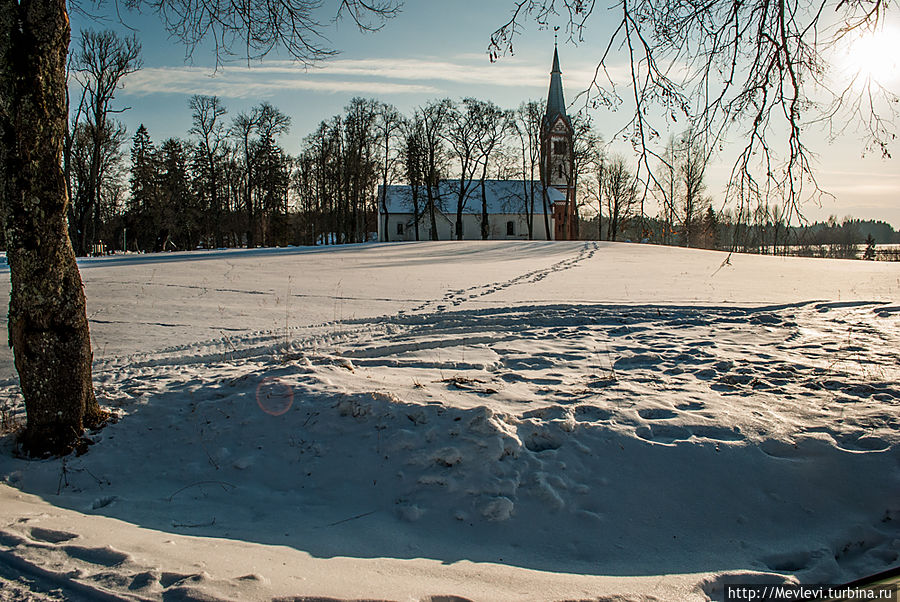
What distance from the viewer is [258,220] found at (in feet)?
157

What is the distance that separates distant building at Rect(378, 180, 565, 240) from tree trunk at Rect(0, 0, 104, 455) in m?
47.8

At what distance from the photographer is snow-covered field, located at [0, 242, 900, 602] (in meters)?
2.93

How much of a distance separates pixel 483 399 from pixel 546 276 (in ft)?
41.1

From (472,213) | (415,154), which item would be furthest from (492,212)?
(415,154)

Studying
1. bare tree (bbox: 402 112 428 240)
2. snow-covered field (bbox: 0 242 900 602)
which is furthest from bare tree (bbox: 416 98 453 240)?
snow-covered field (bbox: 0 242 900 602)

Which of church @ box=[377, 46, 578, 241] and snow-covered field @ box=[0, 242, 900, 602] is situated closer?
snow-covered field @ box=[0, 242, 900, 602]

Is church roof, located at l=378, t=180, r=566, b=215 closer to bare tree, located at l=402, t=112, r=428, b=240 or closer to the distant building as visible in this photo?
the distant building

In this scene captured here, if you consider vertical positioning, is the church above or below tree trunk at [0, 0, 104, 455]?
above

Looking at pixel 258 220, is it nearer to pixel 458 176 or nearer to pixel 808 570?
pixel 458 176

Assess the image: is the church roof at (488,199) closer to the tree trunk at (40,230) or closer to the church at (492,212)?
the church at (492,212)

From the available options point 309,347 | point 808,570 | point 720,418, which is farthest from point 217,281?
point 808,570

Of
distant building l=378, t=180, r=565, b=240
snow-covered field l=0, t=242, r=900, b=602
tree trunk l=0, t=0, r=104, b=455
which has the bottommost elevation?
snow-covered field l=0, t=242, r=900, b=602

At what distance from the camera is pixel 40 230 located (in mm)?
4004

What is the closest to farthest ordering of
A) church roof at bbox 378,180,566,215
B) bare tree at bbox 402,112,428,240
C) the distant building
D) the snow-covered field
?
1. the snow-covered field
2. bare tree at bbox 402,112,428,240
3. the distant building
4. church roof at bbox 378,180,566,215
